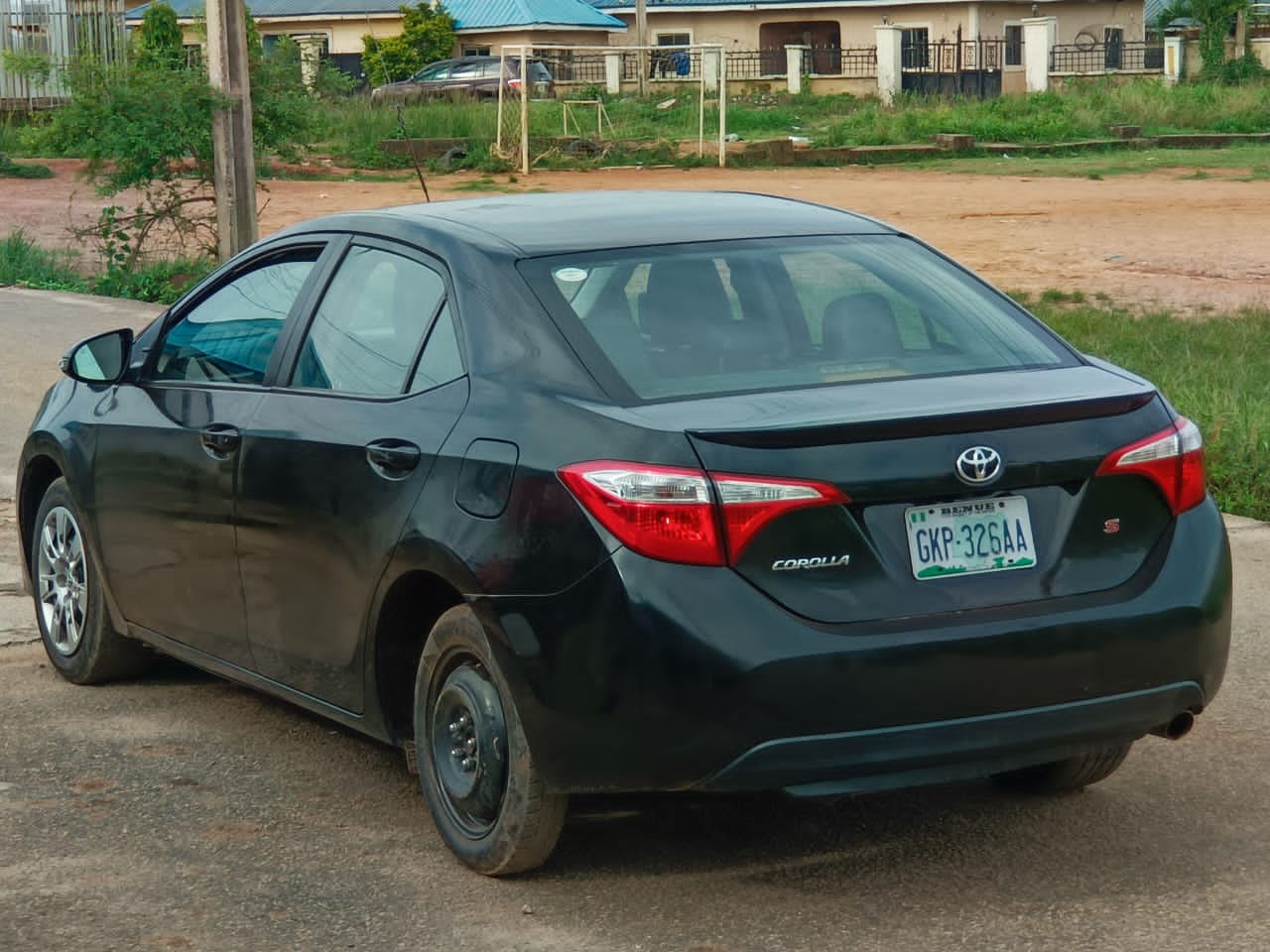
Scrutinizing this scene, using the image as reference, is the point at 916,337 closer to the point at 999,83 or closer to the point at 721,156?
the point at 721,156

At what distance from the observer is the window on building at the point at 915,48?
6269cm

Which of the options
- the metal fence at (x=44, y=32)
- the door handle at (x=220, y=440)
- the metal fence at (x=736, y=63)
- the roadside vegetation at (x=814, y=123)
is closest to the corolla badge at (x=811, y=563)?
the door handle at (x=220, y=440)

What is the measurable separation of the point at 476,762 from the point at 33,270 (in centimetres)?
1501

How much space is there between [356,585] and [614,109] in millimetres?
47022

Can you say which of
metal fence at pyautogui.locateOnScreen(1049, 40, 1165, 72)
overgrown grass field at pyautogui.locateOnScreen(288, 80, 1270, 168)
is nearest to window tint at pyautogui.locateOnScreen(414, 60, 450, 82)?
overgrown grass field at pyautogui.locateOnScreen(288, 80, 1270, 168)

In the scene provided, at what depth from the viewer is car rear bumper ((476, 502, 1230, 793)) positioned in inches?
163

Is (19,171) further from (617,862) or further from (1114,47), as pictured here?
(1114,47)

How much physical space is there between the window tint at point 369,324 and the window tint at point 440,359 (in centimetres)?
4

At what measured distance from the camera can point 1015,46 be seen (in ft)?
203

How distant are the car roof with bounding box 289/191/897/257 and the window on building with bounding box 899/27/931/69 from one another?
192ft

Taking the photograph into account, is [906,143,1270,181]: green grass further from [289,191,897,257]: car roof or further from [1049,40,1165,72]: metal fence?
[289,191,897,257]: car roof

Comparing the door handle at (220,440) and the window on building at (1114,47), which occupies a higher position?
the window on building at (1114,47)

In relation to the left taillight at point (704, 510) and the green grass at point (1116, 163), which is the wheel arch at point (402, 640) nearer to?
the left taillight at point (704, 510)

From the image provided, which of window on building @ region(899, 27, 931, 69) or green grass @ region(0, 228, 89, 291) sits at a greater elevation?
window on building @ region(899, 27, 931, 69)
